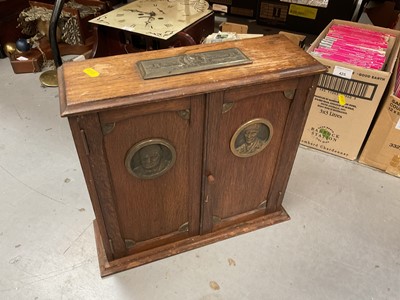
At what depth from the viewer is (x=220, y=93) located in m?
0.91

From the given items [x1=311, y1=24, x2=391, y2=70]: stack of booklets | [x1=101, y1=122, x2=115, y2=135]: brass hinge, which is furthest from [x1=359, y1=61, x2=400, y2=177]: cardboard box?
[x1=101, y1=122, x2=115, y2=135]: brass hinge

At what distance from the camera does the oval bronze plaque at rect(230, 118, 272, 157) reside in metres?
1.04

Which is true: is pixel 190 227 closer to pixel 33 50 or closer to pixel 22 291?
pixel 22 291

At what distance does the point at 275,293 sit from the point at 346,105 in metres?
0.93

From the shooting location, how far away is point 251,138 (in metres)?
1.08

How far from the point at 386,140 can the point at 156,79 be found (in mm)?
1219

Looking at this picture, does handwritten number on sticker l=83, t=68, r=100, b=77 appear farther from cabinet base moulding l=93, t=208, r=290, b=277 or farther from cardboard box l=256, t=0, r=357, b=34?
cardboard box l=256, t=0, r=357, b=34

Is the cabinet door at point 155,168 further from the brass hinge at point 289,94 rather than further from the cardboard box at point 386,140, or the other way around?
the cardboard box at point 386,140

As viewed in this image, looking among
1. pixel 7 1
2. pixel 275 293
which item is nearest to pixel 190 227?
pixel 275 293

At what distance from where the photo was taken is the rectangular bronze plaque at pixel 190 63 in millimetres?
919

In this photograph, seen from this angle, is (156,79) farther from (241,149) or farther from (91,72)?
(241,149)

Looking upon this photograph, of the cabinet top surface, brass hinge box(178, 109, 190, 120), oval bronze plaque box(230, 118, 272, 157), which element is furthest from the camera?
oval bronze plaque box(230, 118, 272, 157)

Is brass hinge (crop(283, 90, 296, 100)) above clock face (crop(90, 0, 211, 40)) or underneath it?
→ above

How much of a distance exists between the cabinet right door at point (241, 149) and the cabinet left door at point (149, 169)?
5 cm
